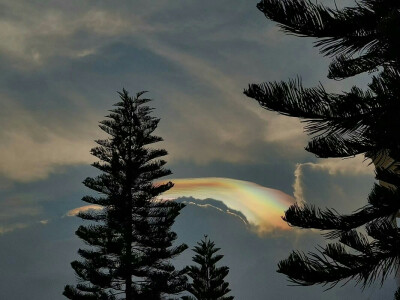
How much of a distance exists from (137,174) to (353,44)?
46.4 ft

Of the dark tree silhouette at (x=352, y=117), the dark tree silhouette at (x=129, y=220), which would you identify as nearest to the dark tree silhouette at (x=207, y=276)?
the dark tree silhouette at (x=129, y=220)

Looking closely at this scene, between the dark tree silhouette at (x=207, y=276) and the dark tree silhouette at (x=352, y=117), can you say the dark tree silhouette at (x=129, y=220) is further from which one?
the dark tree silhouette at (x=352, y=117)

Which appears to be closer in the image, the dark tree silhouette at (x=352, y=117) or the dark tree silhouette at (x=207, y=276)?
the dark tree silhouette at (x=352, y=117)

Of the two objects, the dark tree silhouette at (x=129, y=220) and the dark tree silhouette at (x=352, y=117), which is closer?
the dark tree silhouette at (x=352, y=117)

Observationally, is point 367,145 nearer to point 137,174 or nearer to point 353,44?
point 353,44

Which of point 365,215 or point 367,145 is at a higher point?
point 367,145

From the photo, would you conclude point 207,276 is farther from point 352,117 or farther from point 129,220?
point 352,117

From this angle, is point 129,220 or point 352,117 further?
point 129,220

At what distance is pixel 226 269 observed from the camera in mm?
21062

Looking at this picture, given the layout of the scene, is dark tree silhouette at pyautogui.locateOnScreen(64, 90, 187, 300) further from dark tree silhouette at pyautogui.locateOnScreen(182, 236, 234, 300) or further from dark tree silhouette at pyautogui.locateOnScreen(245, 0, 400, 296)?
dark tree silhouette at pyautogui.locateOnScreen(245, 0, 400, 296)

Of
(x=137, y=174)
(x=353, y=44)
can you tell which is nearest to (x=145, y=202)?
(x=137, y=174)

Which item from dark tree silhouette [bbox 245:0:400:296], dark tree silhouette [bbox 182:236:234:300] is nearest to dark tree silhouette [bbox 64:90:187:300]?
dark tree silhouette [bbox 182:236:234:300]

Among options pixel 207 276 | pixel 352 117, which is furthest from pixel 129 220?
pixel 352 117

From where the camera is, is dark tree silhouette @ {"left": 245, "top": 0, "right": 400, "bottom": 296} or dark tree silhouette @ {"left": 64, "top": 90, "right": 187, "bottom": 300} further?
dark tree silhouette @ {"left": 64, "top": 90, "right": 187, "bottom": 300}
